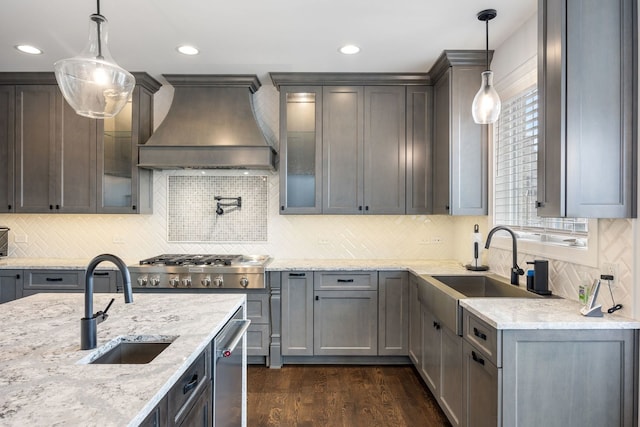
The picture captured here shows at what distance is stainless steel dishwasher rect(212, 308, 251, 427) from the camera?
5.22 feet

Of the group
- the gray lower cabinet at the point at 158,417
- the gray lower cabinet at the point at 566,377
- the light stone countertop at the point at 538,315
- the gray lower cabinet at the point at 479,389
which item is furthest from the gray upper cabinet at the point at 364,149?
the gray lower cabinet at the point at 158,417

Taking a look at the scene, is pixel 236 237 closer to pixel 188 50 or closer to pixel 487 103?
pixel 188 50

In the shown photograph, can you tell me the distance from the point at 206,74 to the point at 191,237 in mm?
1624

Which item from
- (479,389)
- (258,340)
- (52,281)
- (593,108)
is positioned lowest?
(258,340)

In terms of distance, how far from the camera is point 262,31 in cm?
268

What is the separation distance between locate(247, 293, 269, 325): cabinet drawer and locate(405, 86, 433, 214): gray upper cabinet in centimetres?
157

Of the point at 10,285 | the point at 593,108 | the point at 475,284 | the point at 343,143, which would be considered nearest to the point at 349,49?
the point at 343,143

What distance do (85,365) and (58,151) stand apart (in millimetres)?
3215

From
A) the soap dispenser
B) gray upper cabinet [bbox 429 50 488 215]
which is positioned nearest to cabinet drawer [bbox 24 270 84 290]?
gray upper cabinet [bbox 429 50 488 215]

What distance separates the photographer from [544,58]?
1836 millimetres

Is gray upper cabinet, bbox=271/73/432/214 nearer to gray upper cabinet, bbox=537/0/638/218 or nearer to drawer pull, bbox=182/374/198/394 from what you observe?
gray upper cabinet, bbox=537/0/638/218

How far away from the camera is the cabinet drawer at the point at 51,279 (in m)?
3.35

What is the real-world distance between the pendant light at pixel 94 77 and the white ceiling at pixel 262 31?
749mm

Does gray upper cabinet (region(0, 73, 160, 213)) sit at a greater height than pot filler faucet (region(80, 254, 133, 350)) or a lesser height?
greater
